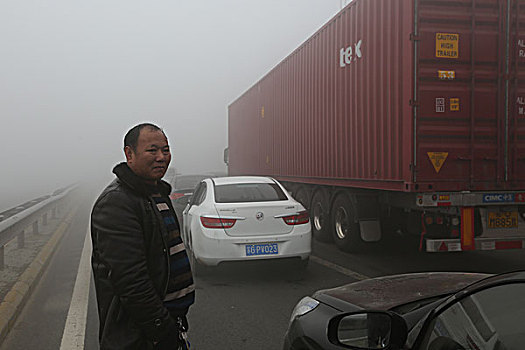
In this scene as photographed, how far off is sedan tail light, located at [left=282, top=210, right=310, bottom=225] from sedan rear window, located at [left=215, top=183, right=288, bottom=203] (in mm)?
392

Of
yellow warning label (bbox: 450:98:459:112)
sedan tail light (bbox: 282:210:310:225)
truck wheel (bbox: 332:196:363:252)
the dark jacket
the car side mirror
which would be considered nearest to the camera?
the car side mirror

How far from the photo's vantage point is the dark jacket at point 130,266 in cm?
228

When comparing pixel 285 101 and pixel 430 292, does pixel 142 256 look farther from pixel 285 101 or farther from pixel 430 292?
pixel 285 101

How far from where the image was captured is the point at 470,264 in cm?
800

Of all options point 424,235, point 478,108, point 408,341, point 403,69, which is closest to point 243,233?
point 424,235

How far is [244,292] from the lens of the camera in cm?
645

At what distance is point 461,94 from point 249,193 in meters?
3.11

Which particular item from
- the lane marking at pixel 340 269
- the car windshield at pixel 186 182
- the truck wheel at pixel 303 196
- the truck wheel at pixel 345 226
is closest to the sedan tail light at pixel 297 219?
the lane marking at pixel 340 269

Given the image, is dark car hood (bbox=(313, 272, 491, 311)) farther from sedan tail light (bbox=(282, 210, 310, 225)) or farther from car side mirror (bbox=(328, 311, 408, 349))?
sedan tail light (bbox=(282, 210, 310, 225))

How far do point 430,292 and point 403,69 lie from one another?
15.6ft

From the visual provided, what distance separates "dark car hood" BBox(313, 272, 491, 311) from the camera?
8.78ft

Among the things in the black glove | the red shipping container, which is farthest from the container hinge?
the black glove

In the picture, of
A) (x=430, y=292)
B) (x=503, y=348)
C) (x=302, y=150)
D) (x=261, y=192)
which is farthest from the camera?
(x=302, y=150)

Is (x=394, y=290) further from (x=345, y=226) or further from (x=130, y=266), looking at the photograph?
(x=345, y=226)
